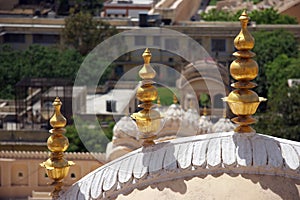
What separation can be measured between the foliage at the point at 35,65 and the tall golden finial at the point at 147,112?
29783 millimetres

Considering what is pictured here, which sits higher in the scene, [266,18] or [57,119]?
[57,119]

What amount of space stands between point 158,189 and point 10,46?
122ft

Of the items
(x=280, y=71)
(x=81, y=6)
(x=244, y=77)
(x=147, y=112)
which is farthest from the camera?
(x=81, y=6)

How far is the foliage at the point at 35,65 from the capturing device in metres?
38.2

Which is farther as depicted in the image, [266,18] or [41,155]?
[266,18]

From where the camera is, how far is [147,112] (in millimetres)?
7980

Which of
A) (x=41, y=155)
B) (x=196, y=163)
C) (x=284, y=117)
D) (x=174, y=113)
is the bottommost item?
(x=41, y=155)

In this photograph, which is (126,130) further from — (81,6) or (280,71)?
(81,6)

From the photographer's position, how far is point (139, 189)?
25.0 ft

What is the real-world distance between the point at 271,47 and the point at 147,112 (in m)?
32.3

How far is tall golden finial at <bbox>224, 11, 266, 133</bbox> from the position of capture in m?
7.66

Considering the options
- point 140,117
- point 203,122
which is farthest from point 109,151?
point 140,117

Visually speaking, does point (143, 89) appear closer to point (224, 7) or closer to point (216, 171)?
point (216, 171)

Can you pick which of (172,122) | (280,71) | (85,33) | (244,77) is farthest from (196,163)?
(85,33)
